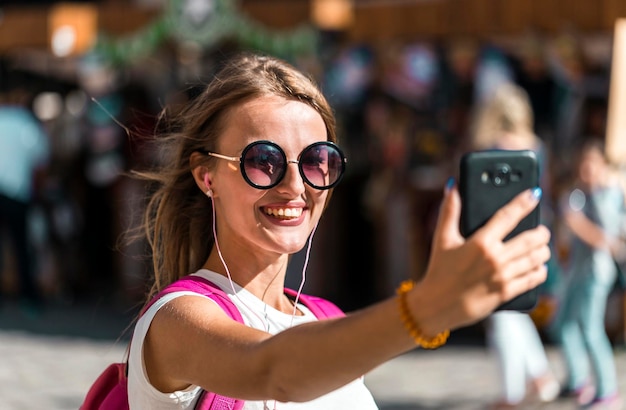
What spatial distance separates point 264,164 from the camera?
1968 millimetres

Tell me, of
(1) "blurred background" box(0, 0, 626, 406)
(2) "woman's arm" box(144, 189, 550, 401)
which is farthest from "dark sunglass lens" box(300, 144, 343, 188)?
(1) "blurred background" box(0, 0, 626, 406)

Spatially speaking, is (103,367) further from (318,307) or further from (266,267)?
(266,267)

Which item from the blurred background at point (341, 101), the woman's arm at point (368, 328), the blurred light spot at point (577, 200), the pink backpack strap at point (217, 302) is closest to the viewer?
the woman's arm at point (368, 328)

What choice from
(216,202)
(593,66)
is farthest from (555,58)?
(216,202)

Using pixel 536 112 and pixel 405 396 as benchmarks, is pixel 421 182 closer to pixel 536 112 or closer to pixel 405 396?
pixel 536 112

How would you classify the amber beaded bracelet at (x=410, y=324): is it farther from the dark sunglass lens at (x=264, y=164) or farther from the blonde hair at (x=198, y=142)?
the blonde hair at (x=198, y=142)

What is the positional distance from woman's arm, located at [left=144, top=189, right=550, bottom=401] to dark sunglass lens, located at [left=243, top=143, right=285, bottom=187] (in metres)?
0.31

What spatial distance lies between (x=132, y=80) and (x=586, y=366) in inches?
221

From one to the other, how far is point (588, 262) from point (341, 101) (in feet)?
9.04

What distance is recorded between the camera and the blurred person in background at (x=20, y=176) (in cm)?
905

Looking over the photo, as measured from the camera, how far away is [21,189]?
9.15 metres

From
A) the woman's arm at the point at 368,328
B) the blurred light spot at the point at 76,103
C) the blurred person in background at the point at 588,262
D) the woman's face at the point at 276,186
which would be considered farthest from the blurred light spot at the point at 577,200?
the blurred light spot at the point at 76,103

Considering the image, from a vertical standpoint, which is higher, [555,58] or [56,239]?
[555,58]

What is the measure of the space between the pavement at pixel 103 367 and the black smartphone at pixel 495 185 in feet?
14.5
